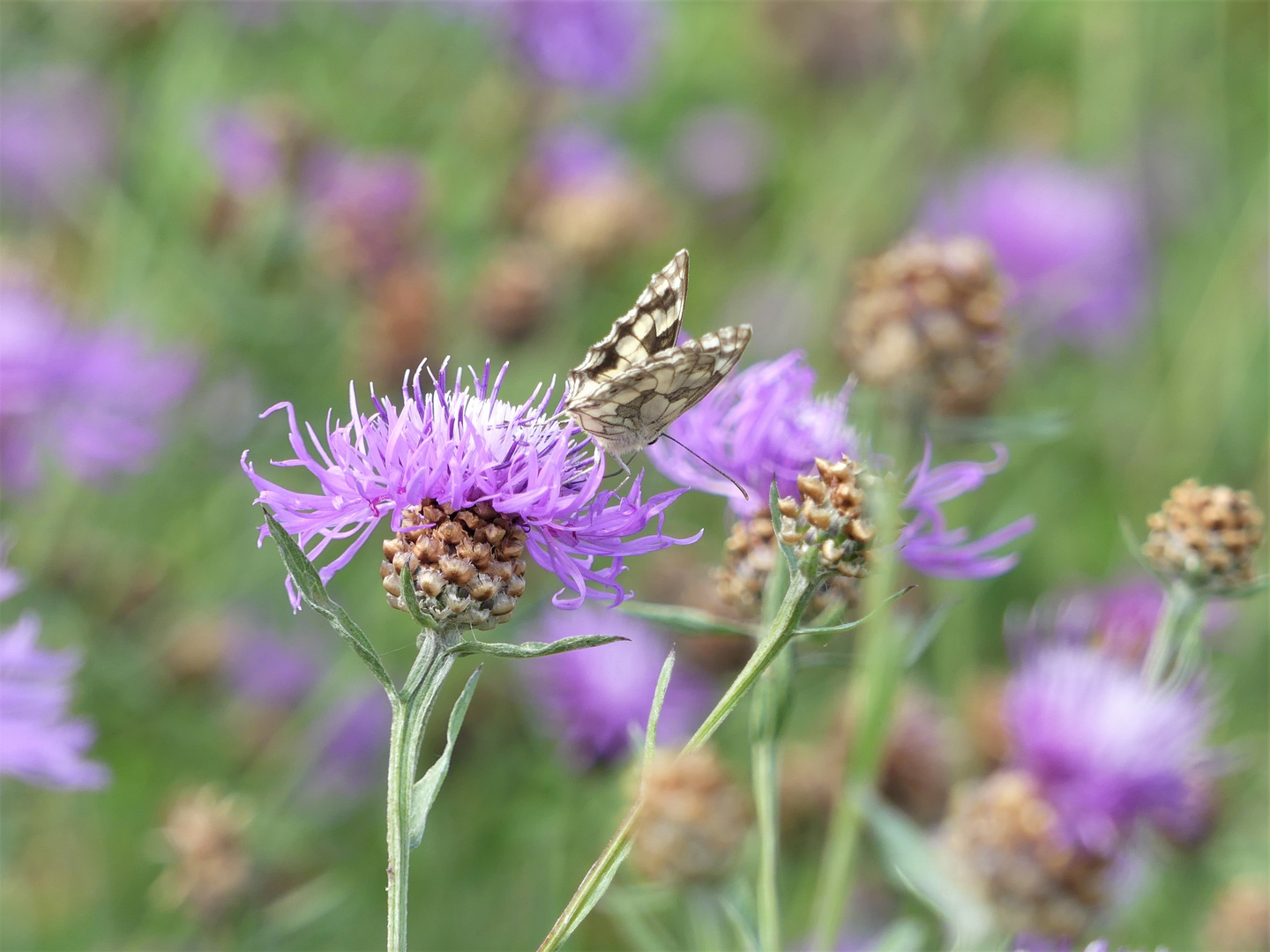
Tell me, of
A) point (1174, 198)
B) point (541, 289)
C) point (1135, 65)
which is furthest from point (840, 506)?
point (1174, 198)

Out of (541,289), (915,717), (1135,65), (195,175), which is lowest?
(915,717)

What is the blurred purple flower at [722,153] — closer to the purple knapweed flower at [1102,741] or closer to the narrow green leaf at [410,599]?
the purple knapweed flower at [1102,741]

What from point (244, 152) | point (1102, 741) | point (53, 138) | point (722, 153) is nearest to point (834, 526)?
point (1102, 741)

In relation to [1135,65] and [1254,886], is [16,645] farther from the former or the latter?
[1135,65]

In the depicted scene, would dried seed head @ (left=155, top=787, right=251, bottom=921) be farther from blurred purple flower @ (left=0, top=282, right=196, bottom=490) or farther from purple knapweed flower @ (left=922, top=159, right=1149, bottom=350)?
purple knapweed flower @ (left=922, top=159, right=1149, bottom=350)

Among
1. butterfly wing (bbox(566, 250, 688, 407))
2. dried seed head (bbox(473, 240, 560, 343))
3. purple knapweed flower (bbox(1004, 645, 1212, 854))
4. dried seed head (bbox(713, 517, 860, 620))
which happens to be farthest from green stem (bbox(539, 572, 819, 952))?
dried seed head (bbox(473, 240, 560, 343))

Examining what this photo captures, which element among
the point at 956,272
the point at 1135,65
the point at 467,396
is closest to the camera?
the point at 467,396

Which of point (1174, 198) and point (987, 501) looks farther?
point (1174, 198)
